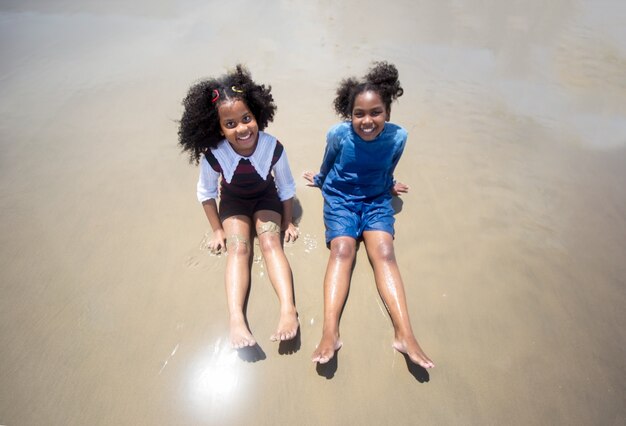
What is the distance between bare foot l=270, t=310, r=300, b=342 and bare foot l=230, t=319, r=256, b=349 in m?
0.12

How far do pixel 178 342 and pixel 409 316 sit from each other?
54.2 inches

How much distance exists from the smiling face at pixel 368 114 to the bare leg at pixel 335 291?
2.31 ft

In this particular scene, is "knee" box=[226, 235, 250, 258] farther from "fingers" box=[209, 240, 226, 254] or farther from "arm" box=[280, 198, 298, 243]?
"arm" box=[280, 198, 298, 243]

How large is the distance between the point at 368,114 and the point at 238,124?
0.79 m

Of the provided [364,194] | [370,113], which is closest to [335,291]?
[364,194]

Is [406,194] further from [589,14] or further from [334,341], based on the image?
[589,14]

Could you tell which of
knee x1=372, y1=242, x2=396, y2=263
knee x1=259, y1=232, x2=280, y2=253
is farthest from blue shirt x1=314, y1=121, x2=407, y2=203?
knee x1=259, y1=232, x2=280, y2=253

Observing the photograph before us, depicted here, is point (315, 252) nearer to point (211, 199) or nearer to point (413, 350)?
point (211, 199)

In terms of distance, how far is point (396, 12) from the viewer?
6.18 m

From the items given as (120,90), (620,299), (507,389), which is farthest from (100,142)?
(620,299)

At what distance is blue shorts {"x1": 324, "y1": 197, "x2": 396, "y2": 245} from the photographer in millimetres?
2295

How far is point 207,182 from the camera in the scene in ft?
7.39

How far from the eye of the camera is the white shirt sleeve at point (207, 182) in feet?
7.23

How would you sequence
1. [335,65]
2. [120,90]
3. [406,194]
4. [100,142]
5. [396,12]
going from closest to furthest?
1. [406,194]
2. [100,142]
3. [120,90]
4. [335,65]
5. [396,12]
